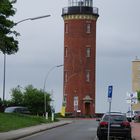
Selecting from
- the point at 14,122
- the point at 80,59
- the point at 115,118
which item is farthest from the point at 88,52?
the point at 115,118

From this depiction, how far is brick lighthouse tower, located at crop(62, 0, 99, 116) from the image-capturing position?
109m

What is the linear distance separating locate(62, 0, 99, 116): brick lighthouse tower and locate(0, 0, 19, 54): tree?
241 feet

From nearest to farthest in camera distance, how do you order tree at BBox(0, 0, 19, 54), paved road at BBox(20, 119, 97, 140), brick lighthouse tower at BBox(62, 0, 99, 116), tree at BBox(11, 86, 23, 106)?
tree at BBox(0, 0, 19, 54)
paved road at BBox(20, 119, 97, 140)
tree at BBox(11, 86, 23, 106)
brick lighthouse tower at BBox(62, 0, 99, 116)

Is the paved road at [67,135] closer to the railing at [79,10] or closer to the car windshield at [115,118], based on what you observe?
the car windshield at [115,118]

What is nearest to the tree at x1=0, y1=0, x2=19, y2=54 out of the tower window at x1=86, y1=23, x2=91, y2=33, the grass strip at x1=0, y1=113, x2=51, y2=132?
the grass strip at x1=0, y1=113, x2=51, y2=132

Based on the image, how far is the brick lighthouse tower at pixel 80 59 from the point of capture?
10881cm

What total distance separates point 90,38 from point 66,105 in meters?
12.7

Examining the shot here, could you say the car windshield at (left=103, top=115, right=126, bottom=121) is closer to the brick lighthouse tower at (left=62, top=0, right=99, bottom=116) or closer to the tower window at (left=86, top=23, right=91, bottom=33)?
the brick lighthouse tower at (left=62, top=0, right=99, bottom=116)

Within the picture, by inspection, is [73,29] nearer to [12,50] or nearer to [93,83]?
[93,83]

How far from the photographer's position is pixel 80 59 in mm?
109812

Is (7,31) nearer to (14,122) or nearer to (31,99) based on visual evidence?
(14,122)

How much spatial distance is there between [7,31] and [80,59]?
77294 mm

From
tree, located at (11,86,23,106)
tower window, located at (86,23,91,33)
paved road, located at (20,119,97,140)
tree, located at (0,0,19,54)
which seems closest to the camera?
tree, located at (0,0,19,54)

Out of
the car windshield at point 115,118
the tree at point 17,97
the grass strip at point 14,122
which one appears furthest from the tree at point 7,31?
the tree at point 17,97
